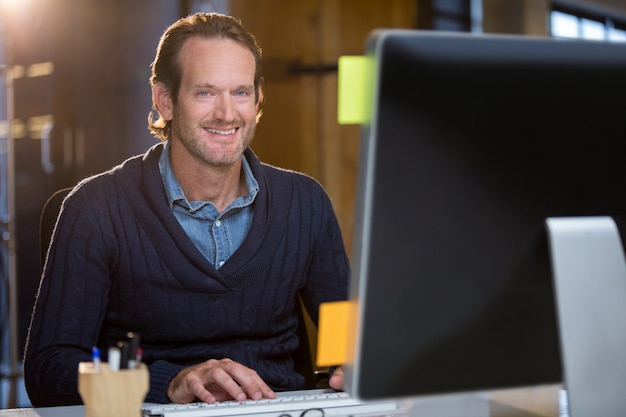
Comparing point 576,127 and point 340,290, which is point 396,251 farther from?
point 340,290

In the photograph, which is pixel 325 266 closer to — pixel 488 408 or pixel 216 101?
pixel 216 101

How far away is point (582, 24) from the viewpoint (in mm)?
6027

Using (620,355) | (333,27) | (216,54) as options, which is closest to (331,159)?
(333,27)

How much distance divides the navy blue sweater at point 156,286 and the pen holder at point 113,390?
1.84 ft

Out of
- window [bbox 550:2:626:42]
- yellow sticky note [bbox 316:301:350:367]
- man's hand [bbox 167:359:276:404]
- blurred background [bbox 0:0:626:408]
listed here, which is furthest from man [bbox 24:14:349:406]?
window [bbox 550:2:626:42]

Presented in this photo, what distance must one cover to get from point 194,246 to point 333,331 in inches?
34.3

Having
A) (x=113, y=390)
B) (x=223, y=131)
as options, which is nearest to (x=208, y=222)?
(x=223, y=131)

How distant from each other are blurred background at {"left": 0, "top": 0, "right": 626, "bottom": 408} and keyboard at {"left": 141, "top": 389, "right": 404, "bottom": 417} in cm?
295

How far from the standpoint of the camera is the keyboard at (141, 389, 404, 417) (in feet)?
3.73

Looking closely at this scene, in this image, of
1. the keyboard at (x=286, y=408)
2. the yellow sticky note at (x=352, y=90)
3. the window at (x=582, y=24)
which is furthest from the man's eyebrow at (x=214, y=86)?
the window at (x=582, y=24)

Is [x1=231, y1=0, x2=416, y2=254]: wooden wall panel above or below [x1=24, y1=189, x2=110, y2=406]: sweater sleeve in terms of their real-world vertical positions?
above

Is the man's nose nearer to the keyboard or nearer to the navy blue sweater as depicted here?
the navy blue sweater

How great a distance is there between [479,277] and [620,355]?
0.20 m

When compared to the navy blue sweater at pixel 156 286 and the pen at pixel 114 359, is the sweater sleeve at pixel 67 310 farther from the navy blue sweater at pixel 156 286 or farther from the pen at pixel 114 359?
the pen at pixel 114 359
